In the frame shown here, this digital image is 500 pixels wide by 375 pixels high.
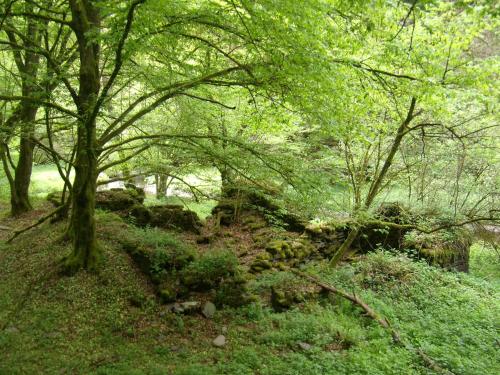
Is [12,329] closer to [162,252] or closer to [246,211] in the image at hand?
[162,252]

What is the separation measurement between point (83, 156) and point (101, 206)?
147 inches

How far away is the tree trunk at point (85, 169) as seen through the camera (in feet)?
21.5

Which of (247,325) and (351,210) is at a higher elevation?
(351,210)

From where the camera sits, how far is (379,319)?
7242 mm

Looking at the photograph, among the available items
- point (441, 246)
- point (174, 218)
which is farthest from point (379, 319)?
point (174, 218)

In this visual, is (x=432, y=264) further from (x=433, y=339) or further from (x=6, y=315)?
(x=6, y=315)

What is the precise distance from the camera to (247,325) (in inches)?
272

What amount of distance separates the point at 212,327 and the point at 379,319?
316 cm

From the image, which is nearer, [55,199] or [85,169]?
[85,169]

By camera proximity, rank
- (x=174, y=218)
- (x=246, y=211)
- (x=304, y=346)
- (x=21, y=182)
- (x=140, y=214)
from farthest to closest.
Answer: (x=246, y=211)
(x=21, y=182)
(x=174, y=218)
(x=140, y=214)
(x=304, y=346)

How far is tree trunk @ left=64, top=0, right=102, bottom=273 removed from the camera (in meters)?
6.56

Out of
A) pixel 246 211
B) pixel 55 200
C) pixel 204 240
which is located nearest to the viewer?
pixel 204 240

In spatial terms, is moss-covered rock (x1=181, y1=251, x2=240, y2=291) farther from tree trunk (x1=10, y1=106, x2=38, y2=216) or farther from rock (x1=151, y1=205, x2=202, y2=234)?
tree trunk (x1=10, y1=106, x2=38, y2=216)

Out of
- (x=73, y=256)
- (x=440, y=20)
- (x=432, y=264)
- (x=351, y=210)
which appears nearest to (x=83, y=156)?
(x=73, y=256)
